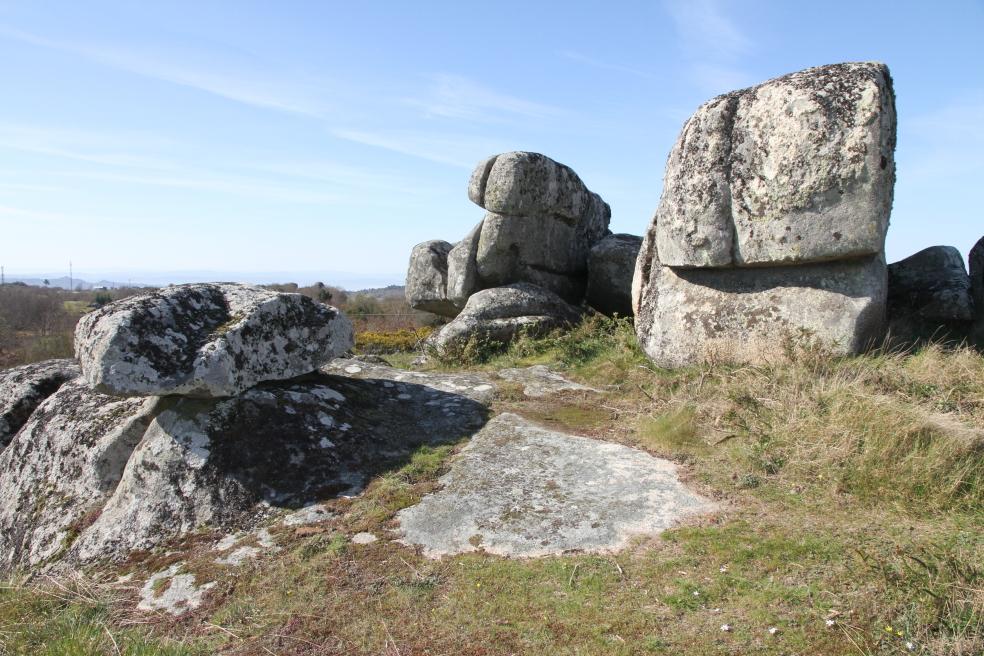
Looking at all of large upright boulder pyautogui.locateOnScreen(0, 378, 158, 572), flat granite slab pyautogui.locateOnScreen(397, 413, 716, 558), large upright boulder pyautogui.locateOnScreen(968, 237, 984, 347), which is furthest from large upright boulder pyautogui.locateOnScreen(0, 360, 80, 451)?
large upright boulder pyautogui.locateOnScreen(968, 237, 984, 347)

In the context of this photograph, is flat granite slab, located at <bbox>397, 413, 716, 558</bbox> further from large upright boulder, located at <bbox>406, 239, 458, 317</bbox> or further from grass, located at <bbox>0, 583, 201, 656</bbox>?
large upright boulder, located at <bbox>406, 239, 458, 317</bbox>

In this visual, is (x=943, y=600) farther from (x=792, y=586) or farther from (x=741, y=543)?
(x=741, y=543)

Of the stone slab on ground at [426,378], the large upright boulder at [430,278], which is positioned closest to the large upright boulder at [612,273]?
the large upright boulder at [430,278]

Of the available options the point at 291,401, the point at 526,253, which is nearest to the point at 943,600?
the point at 291,401

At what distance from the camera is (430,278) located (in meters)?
15.5

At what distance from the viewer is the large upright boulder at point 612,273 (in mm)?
13682

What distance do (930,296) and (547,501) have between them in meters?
7.42

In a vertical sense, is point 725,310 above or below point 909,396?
above

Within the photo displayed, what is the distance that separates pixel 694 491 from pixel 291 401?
172 inches

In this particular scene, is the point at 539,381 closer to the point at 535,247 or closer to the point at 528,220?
the point at 535,247

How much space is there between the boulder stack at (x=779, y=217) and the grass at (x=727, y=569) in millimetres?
1612

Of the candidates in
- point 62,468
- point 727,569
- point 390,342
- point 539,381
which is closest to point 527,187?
point 539,381

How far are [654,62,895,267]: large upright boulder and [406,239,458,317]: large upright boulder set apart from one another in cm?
691

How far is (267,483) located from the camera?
657 centimetres
